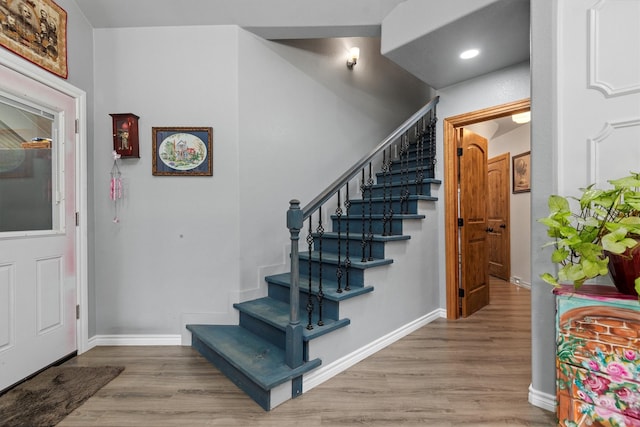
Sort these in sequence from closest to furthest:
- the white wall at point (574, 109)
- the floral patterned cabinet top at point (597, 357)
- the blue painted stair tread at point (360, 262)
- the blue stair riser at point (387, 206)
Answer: the floral patterned cabinet top at point (597, 357), the white wall at point (574, 109), the blue painted stair tread at point (360, 262), the blue stair riser at point (387, 206)

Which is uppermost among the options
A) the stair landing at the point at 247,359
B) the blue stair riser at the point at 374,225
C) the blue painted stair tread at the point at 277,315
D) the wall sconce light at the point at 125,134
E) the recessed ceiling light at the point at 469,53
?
the recessed ceiling light at the point at 469,53

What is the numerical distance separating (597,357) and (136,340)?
3033 mm

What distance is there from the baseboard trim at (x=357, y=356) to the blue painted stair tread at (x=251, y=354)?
11 cm

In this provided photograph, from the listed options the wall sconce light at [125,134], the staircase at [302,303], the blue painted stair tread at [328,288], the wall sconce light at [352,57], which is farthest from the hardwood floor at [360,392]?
the wall sconce light at [352,57]

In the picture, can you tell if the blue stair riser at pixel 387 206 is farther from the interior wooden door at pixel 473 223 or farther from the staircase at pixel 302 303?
the interior wooden door at pixel 473 223

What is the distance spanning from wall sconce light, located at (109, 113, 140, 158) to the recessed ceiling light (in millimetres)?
2717

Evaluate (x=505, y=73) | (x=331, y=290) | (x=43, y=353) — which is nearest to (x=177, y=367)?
(x=43, y=353)

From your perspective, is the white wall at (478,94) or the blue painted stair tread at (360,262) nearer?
the blue painted stair tread at (360,262)

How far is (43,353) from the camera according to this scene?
6.75ft

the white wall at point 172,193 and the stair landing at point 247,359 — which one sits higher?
the white wall at point 172,193

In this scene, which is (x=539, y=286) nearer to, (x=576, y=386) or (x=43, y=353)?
→ (x=576, y=386)

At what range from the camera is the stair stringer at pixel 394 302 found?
200 centimetres

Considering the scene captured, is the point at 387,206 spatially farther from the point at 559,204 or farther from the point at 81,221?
the point at 81,221

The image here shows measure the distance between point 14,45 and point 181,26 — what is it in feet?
3.64
